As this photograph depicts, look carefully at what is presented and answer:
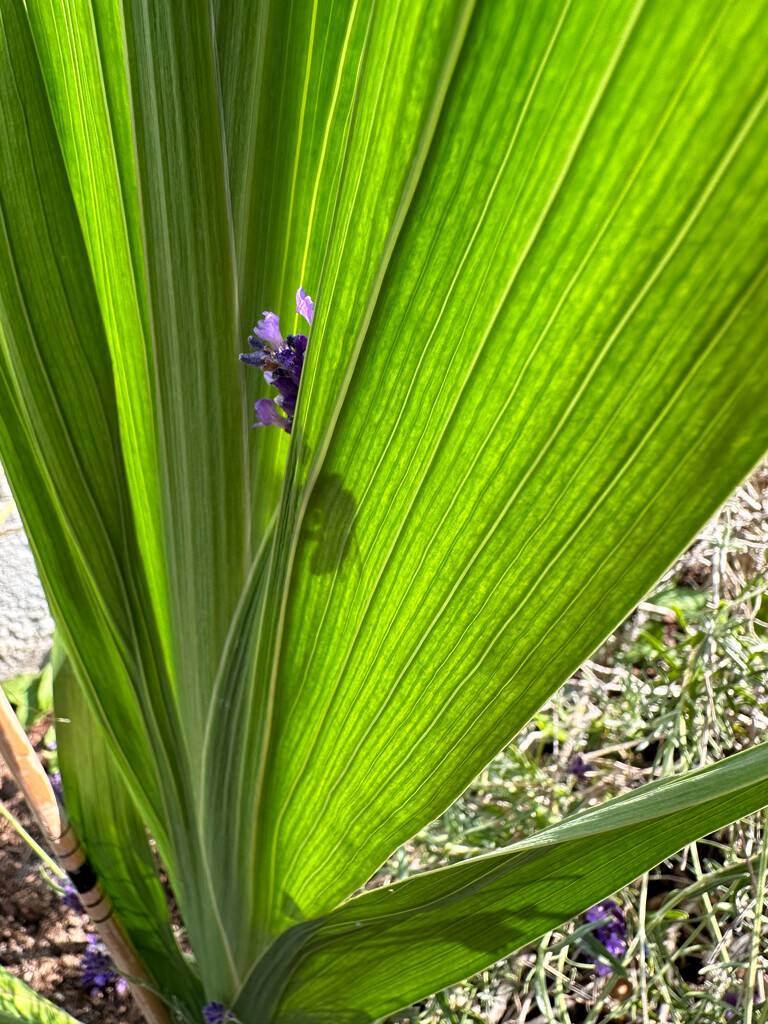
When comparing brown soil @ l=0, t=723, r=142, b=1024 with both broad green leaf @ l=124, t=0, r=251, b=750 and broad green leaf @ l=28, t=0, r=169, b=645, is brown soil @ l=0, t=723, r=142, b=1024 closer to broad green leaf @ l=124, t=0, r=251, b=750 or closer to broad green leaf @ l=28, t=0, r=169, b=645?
broad green leaf @ l=124, t=0, r=251, b=750

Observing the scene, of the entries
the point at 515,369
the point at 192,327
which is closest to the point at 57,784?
the point at 192,327

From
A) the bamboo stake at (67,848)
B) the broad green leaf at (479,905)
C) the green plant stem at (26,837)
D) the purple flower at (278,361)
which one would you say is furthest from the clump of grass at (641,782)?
the purple flower at (278,361)

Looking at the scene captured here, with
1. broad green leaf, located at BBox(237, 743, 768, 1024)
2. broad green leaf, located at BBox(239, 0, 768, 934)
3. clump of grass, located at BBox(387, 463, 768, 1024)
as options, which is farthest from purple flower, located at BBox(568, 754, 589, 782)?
broad green leaf, located at BBox(239, 0, 768, 934)

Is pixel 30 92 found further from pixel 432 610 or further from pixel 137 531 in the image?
pixel 432 610

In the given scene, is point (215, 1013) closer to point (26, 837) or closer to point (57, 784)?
point (26, 837)

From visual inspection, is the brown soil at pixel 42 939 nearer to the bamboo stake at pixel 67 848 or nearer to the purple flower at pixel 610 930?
the bamboo stake at pixel 67 848
